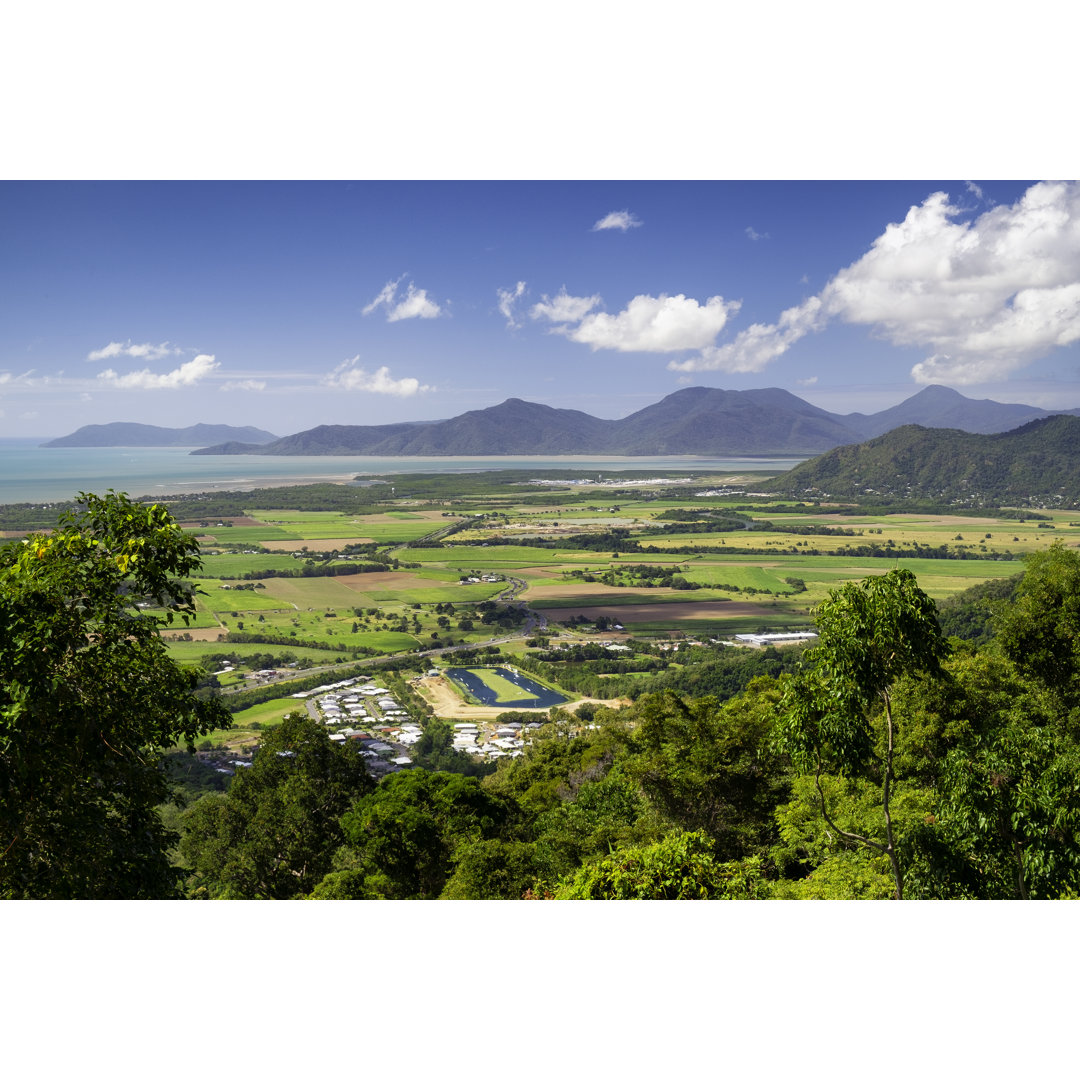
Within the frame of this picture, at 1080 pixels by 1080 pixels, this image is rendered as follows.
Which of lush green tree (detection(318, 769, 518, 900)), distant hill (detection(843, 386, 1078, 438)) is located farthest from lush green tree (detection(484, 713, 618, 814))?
distant hill (detection(843, 386, 1078, 438))

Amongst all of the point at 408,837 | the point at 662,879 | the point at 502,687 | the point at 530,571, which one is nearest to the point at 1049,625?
the point at 662,879

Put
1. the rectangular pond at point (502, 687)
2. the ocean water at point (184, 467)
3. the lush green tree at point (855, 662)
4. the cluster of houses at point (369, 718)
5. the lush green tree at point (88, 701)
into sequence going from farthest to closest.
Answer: the rectangular pond at point (502, 687)
the ocean water at point (184, 467)
the cluster of houses at point (369, 718)
the lush green tree at point (855, 662)
the lush green tree at point (88, 701)

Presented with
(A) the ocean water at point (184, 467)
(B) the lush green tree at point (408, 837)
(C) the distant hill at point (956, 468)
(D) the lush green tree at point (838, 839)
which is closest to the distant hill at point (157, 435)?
(A) the ocean water at point (184, 467)

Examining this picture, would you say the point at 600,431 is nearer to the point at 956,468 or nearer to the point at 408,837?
the point at 956,468

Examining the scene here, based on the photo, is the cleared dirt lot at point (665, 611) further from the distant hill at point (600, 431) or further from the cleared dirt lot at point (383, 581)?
the distant hill at point (600, 431)

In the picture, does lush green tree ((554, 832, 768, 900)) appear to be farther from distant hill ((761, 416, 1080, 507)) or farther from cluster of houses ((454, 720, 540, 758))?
distant hill ((761, 416, 1080, 507))

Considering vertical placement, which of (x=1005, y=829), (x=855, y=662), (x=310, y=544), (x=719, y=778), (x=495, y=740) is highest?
(x=855, y=662)
